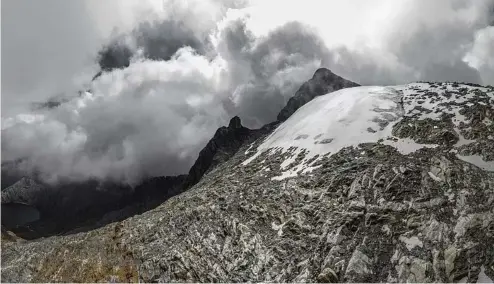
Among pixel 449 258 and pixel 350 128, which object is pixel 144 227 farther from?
pixel 449 258

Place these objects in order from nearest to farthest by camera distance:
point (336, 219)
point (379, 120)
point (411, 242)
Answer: point (411, 242)
point (336, 219)
point (379, 120)

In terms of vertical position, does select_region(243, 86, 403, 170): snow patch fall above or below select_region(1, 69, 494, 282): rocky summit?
above

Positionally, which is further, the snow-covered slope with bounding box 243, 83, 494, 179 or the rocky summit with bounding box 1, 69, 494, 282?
the snow-covered slope with bounding box 243, 83, 494, 179

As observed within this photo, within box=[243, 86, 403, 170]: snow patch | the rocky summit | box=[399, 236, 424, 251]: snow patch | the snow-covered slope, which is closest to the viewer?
the rocky summit

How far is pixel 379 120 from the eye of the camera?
122 meters

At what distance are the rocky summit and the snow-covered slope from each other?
1.82 ft

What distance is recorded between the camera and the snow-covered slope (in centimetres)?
10608

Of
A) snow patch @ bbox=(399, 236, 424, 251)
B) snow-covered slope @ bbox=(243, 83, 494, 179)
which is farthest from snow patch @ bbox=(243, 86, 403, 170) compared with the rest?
snow patch @ bbox=(399, 236, 424, 251)

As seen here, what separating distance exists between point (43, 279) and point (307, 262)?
64796 millimetres

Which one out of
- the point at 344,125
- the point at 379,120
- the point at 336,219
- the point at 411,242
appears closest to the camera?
the point at 411,242

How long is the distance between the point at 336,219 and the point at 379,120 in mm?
46591

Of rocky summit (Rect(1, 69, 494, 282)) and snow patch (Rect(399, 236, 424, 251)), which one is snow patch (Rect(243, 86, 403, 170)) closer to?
rocky summit (Rect(1, 69, 494, 282))

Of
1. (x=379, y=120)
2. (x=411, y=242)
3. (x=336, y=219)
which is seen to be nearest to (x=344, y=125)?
(x=379, y=120)

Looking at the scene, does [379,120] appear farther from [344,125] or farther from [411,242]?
[411,242]
